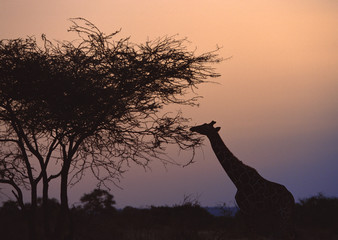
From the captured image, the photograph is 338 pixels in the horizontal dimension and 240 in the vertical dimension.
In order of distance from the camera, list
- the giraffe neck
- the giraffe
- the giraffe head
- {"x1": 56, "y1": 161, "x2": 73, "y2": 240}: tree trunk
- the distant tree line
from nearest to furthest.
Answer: {"x1": 56, "y1": 161, "x2": 73, "y2": 240}: tree trunk
the giraffe
the giraffe neck
the giraffe head
the distant tree line

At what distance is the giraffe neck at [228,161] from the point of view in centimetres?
1431

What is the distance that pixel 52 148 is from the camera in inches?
553

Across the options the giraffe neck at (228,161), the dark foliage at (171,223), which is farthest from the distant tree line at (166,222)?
the giraffe neck at (228,161)

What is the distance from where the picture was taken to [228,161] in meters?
14.7

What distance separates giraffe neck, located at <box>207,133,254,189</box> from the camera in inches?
563

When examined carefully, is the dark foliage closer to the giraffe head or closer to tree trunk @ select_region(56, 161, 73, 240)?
tree trunk @ select_region(56, 161, 73, 240)

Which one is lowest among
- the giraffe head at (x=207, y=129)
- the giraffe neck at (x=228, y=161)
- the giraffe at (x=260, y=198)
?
the giraffe at (x=260, y=198)

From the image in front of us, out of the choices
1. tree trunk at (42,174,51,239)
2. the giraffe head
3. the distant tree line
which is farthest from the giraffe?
tree trunk at (42,174,51,239)

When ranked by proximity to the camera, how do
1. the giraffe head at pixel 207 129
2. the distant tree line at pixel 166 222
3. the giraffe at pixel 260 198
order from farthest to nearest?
the distant tree line at pixel 166 222, the giraffe head at pixel 207 129, the giraffe at pixel 260 198

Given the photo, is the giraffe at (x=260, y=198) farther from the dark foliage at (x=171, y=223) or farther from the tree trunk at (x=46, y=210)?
the tree trunk at (x=46, y=210)

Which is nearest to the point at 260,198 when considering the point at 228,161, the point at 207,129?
the point at 228,161

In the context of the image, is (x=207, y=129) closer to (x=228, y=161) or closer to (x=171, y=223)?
(x=228, y=161)

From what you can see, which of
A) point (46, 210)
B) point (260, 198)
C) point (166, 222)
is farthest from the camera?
point (166, 222)

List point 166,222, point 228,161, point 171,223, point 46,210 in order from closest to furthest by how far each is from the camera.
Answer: point 46,210, point 228,161, point 171,223, point 166,222
